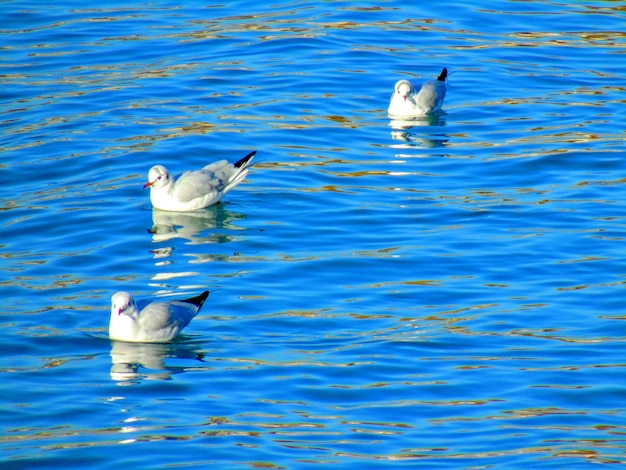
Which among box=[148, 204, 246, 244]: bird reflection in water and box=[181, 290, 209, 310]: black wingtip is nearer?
box=[181, 290, 209, 310]: black wingtip

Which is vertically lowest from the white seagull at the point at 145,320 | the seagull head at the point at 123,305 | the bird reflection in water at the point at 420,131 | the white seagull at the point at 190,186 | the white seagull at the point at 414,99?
the white seagull at the point at 145,320

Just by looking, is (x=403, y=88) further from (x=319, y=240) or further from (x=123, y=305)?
(x=123, y=305)

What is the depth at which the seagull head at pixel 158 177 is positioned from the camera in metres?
13.3

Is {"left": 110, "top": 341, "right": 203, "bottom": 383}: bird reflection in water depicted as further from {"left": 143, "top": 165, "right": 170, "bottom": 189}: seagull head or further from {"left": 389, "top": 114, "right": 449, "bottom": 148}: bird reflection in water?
{"left": 389, "top": 114, "right": 449, "bottom": 148}: bird reflection in water

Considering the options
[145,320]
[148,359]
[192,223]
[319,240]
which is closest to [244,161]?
[192,223]

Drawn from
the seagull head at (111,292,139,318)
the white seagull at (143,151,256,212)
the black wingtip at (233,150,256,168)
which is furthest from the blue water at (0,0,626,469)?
the black wingtip at (233,150,256,168)

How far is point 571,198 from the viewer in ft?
45.3

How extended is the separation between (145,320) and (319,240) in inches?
120

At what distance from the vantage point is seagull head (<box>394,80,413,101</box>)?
16500 millimetres

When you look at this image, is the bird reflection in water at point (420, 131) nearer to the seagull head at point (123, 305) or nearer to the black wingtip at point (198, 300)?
the black wingtip at point (198, 300)

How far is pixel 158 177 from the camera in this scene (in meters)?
13.3

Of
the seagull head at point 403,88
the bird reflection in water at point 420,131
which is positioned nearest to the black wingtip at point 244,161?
the bird reflection in water at point 420,131

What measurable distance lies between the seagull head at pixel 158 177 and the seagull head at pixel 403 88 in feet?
14.9

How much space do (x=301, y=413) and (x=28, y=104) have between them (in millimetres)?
10522
